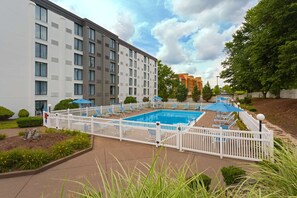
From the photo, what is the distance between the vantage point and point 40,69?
68.6ft

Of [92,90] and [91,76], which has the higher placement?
[91,76]

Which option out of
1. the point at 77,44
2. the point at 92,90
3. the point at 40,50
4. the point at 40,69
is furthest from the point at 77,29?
the point at 92,90

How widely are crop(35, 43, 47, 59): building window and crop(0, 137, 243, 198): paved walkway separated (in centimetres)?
1727

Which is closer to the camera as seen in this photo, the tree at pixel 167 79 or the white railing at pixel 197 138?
the white railing at pixel 197 138

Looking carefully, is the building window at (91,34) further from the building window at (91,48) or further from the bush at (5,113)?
the bush at (5,113)

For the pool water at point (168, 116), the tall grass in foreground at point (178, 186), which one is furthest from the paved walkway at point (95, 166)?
the pool water at point (168, 116)

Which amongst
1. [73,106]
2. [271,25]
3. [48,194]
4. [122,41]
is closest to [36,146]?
[48,194]

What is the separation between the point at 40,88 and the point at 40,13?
9.09 m

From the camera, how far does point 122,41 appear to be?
36656 millimetres

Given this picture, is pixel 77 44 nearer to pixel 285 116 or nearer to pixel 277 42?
pixel 277 42

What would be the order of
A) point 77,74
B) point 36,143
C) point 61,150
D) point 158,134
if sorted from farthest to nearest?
1. point 77,74
2. point 158,134
3. point 36,143
4. point 61,150

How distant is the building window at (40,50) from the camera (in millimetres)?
20473

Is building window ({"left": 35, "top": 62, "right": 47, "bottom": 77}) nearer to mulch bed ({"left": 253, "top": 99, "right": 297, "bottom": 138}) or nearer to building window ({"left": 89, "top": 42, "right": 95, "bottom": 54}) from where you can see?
building window ({"left": 89, "top": 42, "right": 95, "bottom": 54})

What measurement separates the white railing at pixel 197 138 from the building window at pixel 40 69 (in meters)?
14.6
